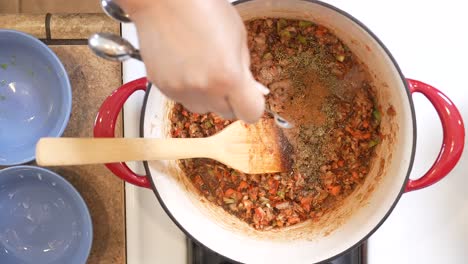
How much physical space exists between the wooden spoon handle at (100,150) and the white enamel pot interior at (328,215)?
0.13 feet

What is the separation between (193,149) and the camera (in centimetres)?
69

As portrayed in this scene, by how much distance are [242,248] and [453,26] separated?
50cm

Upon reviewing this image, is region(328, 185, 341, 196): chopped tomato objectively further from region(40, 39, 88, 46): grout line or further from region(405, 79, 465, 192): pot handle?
region(40, 39, 88, 46): grout line

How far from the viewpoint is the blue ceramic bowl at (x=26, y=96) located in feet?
2.62

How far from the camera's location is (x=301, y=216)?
81cm

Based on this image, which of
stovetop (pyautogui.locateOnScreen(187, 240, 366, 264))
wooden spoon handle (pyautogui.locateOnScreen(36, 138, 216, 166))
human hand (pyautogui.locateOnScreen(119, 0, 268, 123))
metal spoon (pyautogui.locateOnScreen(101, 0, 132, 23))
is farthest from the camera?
stovetop (pyautogui.locateOnScreen(187, 240, 366, 264))

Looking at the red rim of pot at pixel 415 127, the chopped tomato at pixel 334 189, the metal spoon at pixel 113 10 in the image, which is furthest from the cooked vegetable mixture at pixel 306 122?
the metal spoon at pixel 113 10

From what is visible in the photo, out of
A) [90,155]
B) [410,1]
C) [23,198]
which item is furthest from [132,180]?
[410,1]

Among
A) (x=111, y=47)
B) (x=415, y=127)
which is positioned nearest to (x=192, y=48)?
(x=111, y=47)

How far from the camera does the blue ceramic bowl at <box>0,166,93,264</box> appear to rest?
2.63 ft

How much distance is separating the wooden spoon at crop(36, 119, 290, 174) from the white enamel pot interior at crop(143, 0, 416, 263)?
0.05 m

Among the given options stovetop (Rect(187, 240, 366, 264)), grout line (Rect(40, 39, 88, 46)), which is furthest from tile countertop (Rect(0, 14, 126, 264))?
stovetop (Rect(187, 240, 366, 264))

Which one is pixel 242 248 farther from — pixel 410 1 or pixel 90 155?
pixel 410 1

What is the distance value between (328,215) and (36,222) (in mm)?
487
